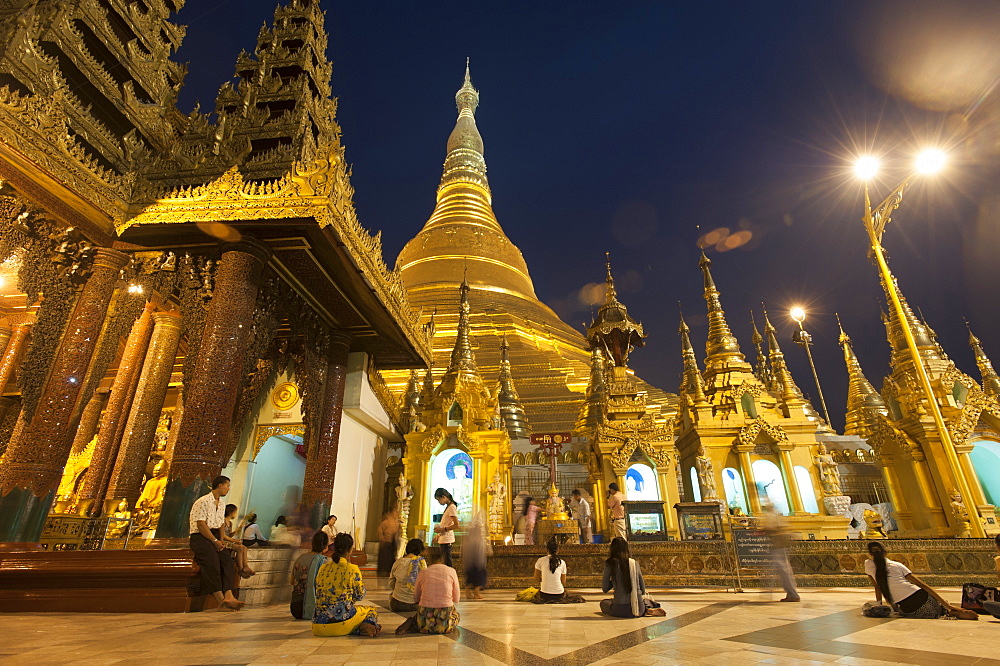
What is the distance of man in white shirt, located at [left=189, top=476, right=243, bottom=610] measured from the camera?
5.16m

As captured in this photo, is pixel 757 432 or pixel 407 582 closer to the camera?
pixel 407 582

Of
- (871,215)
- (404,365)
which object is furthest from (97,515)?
(871,215)

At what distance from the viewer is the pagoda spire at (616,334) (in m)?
19.5

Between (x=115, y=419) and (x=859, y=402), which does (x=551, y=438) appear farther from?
(x=859, y=402)

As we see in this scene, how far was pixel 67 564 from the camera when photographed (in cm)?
512

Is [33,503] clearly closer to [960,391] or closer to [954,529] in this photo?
[954,529]

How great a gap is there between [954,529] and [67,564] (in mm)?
16697

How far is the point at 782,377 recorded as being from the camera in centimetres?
1808

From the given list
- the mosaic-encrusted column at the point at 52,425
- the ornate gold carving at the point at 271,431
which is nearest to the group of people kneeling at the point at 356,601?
the mosaic-encrusted column at the point at 52,425

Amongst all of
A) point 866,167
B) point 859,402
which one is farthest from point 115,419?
point 859,402

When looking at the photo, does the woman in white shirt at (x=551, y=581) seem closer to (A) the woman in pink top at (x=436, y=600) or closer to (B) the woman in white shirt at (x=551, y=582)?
(B) the woman in white shirt at (x=551, y=582)

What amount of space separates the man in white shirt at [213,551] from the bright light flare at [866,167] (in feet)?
39.2

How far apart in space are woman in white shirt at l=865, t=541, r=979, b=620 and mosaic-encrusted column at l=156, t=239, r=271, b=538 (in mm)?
7180

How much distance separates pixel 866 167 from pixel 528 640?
10.8m
